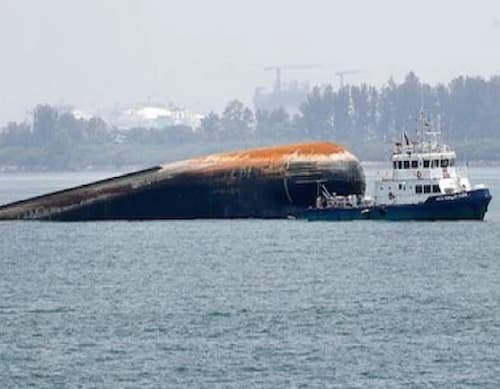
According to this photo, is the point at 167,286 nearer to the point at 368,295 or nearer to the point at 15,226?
the point at 368,295

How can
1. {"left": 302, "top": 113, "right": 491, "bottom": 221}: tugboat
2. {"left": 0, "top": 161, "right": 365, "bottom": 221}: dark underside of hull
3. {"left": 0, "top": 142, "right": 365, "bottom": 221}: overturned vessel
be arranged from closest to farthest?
{"left": 302, "top": 113, "right": 491, "bottom": 221}: tugboat → {"left": 0, "top": 161, "right": 365, "bottom": 221}: dark underside of hull → {"left": 0, "top": 142, "right": 365, "bottom": 221}: overturned vessel

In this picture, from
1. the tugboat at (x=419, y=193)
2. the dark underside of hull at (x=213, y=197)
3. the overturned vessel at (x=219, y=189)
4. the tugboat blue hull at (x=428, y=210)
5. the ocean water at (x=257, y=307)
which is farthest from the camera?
the overturned vessel at (x=219, y=189)

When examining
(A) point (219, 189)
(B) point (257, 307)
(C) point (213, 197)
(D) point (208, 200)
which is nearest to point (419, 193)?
(A) point (219, 189)

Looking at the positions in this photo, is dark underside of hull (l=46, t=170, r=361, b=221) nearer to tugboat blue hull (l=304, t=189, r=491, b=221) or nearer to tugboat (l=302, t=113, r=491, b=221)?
tugboat (l=302, t=113, r=491, b=221)

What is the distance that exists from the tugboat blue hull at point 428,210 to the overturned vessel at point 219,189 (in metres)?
2.25

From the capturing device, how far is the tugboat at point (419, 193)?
376 feet

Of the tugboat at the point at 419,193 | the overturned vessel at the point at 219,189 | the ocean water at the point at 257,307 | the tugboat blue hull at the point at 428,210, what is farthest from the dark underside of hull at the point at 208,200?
the ocean water at the point at 257,307

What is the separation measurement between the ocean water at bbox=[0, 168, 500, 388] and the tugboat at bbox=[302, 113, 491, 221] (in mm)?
1014

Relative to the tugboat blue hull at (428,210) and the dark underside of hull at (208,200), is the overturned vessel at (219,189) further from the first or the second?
the tugboat blue hull at (428,210)

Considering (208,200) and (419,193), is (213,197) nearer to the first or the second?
(208,200)

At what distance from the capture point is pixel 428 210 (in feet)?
378

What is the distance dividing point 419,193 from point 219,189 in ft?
41.0

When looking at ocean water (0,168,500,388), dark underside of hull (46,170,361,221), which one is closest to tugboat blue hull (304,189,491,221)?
ocean water (0,168,500,388)

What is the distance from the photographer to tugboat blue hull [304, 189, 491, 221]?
114125 mm
